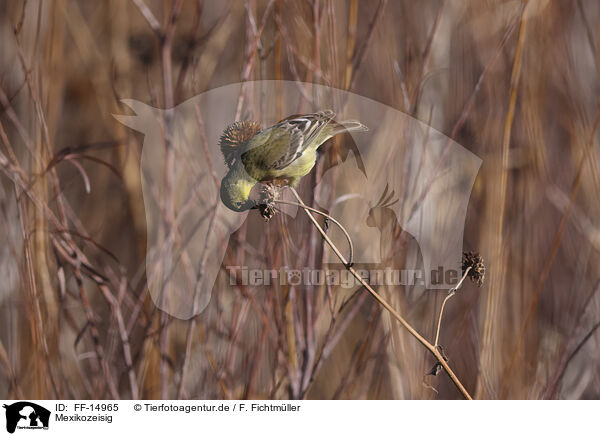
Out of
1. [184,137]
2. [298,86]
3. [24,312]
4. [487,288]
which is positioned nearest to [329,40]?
[298,86]

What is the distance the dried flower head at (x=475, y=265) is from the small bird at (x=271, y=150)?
0.19 m

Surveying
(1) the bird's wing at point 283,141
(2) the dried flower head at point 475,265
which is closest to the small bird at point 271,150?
(1) the bird's wing at point 283,141

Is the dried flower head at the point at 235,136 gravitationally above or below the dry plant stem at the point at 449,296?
above

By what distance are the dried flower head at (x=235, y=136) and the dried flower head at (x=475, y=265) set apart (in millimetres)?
279

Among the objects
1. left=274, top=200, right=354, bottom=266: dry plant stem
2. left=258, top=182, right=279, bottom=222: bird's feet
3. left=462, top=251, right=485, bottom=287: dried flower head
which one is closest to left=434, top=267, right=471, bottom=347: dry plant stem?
left=462, top=251, right=485, bottom=287: dried flower head

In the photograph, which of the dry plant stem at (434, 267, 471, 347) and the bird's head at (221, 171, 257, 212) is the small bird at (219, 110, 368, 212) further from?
the dry plant stem at (434, 267, 471, 347)

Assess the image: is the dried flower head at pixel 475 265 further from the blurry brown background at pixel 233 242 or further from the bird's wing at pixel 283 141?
the bird's wing at pixel 283 141

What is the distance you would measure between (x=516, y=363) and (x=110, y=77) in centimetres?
57

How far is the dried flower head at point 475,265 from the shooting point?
0.60 metres

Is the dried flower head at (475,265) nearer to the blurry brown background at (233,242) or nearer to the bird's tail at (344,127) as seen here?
the blurry brown background at (233,242)

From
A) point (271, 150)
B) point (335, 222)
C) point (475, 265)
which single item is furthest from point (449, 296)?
point (271, 150)

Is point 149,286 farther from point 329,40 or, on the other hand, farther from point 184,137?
point 329,40

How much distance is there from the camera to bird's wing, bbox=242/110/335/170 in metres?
0.55

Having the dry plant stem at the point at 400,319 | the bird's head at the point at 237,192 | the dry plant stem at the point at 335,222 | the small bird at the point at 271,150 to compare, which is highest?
the small bird at the point at 271,150
